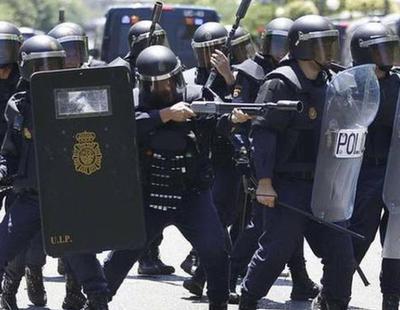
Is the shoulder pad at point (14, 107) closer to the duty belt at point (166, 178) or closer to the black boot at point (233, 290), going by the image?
the duty belt at point (166, 178)

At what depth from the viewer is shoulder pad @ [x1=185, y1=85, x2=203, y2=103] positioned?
23.9ft

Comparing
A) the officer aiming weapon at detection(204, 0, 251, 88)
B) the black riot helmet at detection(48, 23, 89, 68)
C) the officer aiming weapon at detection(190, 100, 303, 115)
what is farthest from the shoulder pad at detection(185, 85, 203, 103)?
the black riot helmet at detection(48, 23, 89, 68)

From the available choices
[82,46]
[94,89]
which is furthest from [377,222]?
[82,46]

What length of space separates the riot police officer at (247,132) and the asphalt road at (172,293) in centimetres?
15

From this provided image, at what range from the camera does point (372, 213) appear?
303 inches

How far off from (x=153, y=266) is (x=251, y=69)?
2.05 meters

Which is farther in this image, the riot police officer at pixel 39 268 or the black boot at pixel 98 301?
the riot police officer at pixel 39 268

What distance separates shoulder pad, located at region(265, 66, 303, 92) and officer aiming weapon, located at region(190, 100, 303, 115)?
167mm

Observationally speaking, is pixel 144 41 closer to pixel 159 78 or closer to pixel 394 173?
pixel 159 78

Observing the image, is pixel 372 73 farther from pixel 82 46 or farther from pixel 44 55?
pixel 82 46

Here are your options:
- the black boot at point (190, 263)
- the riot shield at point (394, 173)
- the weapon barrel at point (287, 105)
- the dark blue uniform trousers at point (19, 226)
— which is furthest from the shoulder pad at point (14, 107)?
the black boot at point (190, 263)

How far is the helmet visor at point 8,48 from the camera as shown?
347 inches

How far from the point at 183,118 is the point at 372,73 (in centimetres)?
112

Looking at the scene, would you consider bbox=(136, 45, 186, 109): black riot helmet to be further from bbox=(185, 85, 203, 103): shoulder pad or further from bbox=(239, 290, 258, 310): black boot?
bbox=(239, 290, 258, 310): black boot
